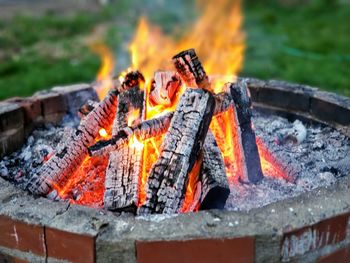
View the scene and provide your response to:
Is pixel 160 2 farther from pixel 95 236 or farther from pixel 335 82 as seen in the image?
pixel 95 236

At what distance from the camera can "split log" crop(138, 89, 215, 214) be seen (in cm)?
226

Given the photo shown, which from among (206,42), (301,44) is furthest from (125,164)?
(301,44)

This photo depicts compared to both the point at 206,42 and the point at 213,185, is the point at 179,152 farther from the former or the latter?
the point at 206,42

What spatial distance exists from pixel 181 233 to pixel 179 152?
55cm

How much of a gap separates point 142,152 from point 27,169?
778 millimetres

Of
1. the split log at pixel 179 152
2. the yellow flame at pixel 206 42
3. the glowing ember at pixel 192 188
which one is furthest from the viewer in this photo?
the yellow flame at pixel 206 42

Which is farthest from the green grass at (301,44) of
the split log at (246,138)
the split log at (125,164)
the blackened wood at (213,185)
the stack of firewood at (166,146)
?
the blackened wood at (213,185)

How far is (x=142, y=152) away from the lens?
2562 millimetres

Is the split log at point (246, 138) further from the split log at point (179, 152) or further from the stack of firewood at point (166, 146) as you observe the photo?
the split log at point (179, 152)

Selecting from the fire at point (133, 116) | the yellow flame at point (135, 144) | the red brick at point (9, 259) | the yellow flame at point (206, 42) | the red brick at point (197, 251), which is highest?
the yellow flame at point (206, 42)

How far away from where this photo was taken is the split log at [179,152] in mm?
2262

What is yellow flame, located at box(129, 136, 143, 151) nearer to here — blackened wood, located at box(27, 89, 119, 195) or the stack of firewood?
the stack of firewood

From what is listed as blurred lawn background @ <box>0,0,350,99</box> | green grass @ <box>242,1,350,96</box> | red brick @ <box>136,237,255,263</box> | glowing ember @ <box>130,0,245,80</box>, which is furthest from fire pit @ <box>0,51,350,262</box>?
green grass @ <box>242,1,350,96</box>

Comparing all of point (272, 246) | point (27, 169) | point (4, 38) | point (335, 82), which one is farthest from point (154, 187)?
point (4, 38)
